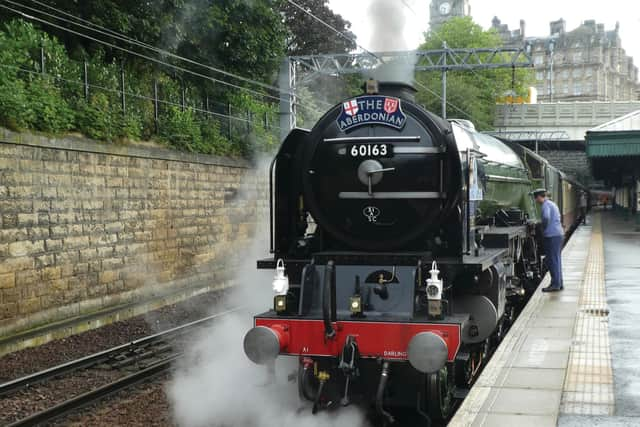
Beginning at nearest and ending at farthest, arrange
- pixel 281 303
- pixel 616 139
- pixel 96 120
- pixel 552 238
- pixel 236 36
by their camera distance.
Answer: pixel 281 303 → pixel 552 238 → pixel 96 120 → pixel 236 36 → pixel 616 139

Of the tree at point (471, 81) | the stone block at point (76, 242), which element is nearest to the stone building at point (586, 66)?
the tree at point (471, 81)

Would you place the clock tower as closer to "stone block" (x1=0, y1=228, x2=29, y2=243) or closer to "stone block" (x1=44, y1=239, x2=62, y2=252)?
"stone block" (x1=44, y1=239, x2=62, y2=252)

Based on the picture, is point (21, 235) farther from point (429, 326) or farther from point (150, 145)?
point (429, 326)

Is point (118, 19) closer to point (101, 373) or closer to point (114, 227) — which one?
point (114, 227)

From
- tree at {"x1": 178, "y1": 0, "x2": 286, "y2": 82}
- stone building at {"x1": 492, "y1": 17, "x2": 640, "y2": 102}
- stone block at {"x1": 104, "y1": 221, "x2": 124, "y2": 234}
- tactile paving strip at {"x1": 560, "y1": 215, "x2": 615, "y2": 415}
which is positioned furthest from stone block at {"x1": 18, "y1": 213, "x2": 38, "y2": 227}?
stone building at {"x1": 492, "y1": 17, "x2": 640, "y2": 102}

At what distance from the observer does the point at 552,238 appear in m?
10.3

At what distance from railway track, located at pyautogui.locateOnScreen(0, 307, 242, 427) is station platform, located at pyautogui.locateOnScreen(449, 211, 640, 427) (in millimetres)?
3674

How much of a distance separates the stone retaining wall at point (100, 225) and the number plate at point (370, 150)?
17.2ft

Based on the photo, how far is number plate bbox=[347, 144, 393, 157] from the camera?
580 cm

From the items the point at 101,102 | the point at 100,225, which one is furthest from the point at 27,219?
the point at 101,102

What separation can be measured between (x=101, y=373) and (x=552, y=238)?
6.71 metres

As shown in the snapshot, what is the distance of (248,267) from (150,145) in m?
4.00

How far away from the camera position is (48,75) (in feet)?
34.8

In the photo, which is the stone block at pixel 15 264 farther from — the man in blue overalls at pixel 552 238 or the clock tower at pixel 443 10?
the clock tower at pixel 443 10
